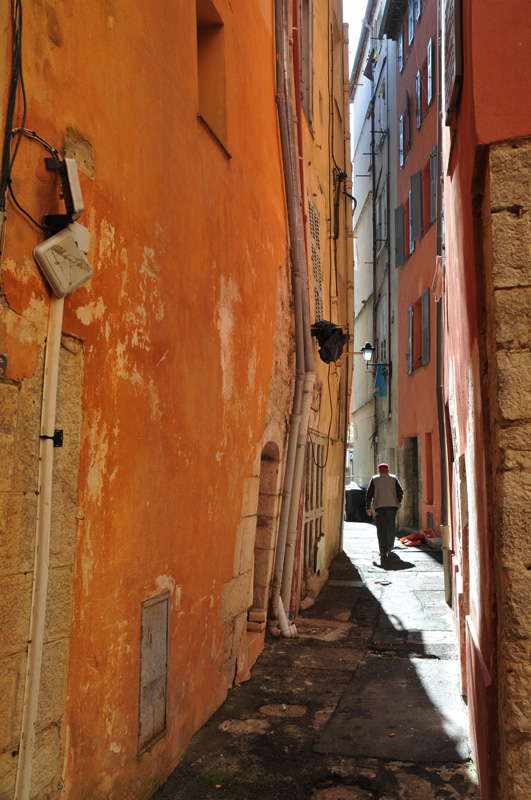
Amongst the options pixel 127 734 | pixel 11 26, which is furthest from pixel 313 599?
pixel 11 26

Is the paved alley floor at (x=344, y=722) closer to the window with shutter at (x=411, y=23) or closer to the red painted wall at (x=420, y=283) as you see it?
the red painted wall at (x=420, y=283)

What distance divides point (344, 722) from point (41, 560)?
311cm

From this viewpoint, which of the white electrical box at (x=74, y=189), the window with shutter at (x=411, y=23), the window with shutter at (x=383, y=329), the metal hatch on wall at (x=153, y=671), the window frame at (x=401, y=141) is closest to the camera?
the white electrical box at (x=74, y=189)

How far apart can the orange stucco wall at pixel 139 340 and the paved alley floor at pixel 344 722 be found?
0.28 m

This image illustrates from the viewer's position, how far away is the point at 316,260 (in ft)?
31.9

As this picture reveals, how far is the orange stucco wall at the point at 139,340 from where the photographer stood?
2865 millimetres

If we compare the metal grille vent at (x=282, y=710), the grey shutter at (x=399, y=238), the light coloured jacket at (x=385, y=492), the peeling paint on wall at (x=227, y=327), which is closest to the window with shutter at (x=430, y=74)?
the grey shutter at (x=399, y=238)

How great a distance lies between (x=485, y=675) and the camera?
124 inches

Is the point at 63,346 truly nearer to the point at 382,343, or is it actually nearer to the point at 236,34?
the point at 236,34

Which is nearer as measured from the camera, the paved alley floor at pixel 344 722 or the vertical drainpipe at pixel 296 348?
the paved alley floor at pixel 344 722

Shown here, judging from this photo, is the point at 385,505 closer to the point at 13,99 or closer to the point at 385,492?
the point at 385,492

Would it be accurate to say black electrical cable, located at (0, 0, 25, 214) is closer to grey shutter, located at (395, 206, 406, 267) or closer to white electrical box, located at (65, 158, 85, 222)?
white electrical box, located at (65, 158, 85, 222)

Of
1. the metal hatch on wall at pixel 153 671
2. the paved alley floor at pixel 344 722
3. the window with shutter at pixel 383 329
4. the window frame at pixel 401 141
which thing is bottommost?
the paved alley floor at pixel 344 722

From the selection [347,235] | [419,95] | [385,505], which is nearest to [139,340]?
[385,505]
